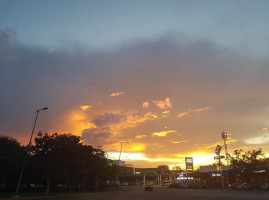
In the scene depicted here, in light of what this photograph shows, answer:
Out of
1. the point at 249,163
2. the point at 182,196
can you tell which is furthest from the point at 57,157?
the point at 249,163

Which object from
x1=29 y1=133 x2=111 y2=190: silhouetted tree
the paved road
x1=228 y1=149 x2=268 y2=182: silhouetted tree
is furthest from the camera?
x1=228 y1=149 x2=268 y2=182: silhouetted tree

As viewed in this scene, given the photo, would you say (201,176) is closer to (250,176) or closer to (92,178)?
(250,176)

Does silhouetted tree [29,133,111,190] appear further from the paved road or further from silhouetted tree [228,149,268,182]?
silhouetted tree [228,149,268,182]

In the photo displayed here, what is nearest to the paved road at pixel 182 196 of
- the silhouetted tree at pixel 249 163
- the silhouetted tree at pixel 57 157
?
the silhouetted tree at pixel 57 157

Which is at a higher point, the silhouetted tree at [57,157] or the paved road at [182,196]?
the silhouetted tree at [57,157]

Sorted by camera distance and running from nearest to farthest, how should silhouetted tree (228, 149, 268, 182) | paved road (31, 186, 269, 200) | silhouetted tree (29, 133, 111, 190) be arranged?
paved road (31, 186, 269, 200), silhouetted tree (29, 133, 111, 190), silhouetted tree (228, 149, 268, 182)

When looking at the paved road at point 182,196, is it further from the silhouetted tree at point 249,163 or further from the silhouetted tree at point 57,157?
the silhouetted tree at point 249,163

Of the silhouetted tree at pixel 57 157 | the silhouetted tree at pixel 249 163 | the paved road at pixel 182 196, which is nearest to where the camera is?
the paved road at pixel 182 196

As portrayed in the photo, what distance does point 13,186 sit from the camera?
71.5 m

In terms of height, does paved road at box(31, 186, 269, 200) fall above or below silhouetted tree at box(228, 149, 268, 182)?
below

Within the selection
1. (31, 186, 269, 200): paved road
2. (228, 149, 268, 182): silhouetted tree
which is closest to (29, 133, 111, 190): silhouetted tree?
(31, 186, 269, 200): paved road

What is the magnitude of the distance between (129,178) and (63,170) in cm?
14677

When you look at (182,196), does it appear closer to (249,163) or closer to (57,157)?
(57,157)

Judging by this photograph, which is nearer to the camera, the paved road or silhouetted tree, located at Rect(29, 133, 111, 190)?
the paved road
